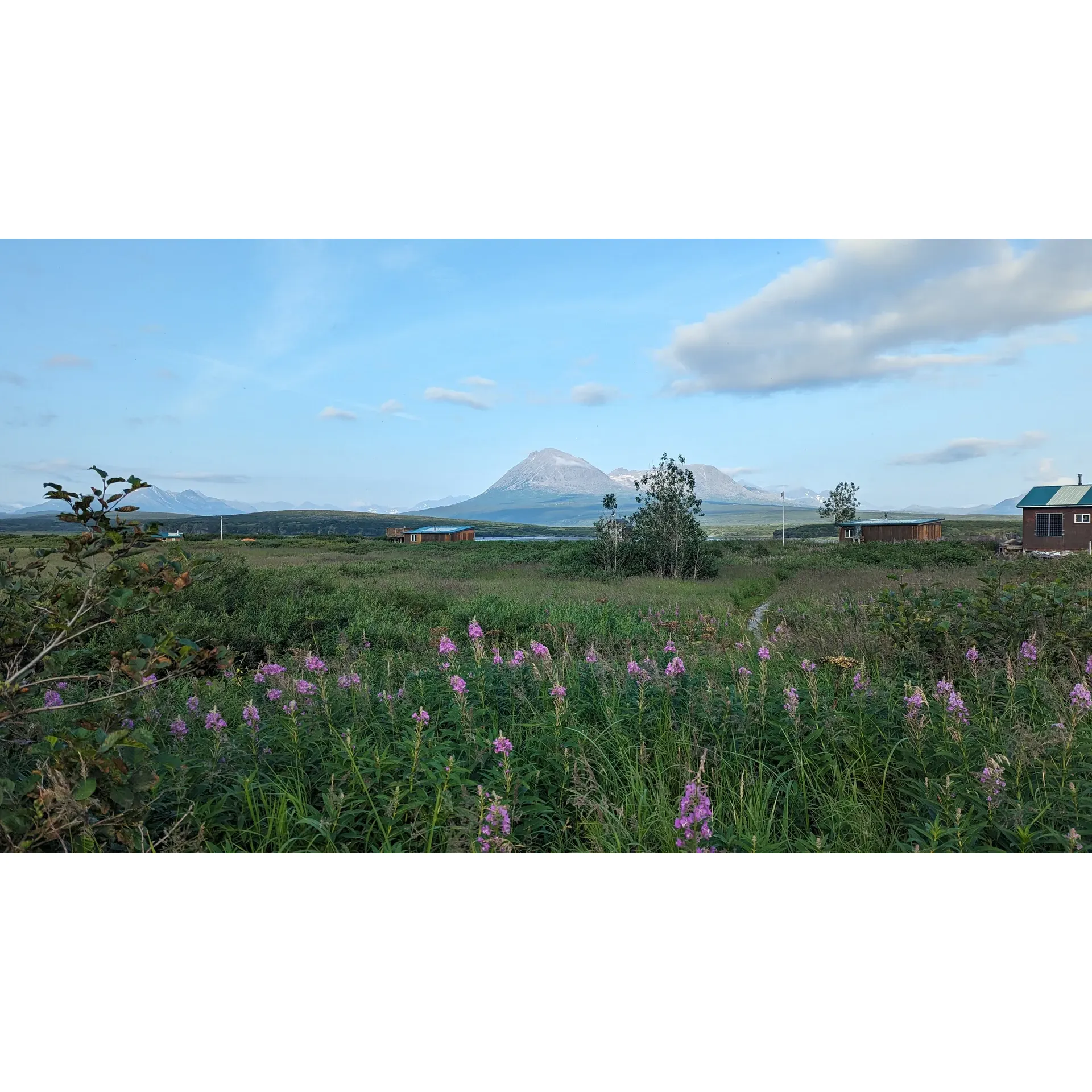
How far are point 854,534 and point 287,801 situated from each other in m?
16.1

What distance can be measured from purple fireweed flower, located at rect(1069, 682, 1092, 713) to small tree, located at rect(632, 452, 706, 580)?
7.69 m

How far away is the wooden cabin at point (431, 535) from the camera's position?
35.9 feet

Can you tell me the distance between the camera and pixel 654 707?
2947mm

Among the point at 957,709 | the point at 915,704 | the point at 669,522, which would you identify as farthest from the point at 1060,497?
the point at 915,704

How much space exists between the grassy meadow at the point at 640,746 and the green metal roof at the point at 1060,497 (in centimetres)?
1371

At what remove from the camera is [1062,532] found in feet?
48.8

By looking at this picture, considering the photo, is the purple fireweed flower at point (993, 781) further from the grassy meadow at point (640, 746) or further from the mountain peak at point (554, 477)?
the mountain peak at point (554, 477)

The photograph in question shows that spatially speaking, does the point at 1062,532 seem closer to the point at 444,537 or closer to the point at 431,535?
the point at 444,537

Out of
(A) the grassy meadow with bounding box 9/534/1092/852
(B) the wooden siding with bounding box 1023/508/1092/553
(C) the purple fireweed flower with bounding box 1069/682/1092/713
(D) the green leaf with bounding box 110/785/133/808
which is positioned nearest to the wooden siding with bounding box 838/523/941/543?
(B) the wooden siding with bounding box 1023/508/1092/553

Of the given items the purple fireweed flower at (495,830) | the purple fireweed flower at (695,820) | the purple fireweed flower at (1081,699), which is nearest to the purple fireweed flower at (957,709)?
the purple fireweed flower at (1081,699)

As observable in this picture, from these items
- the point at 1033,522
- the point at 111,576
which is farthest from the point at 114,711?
the point at 1033,522

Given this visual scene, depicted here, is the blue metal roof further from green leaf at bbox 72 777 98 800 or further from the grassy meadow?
green leaf at bbox 72 777 98 800

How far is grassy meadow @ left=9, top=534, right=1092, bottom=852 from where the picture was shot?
81.6 inches

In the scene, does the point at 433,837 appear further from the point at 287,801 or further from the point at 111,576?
the point at 111,576
